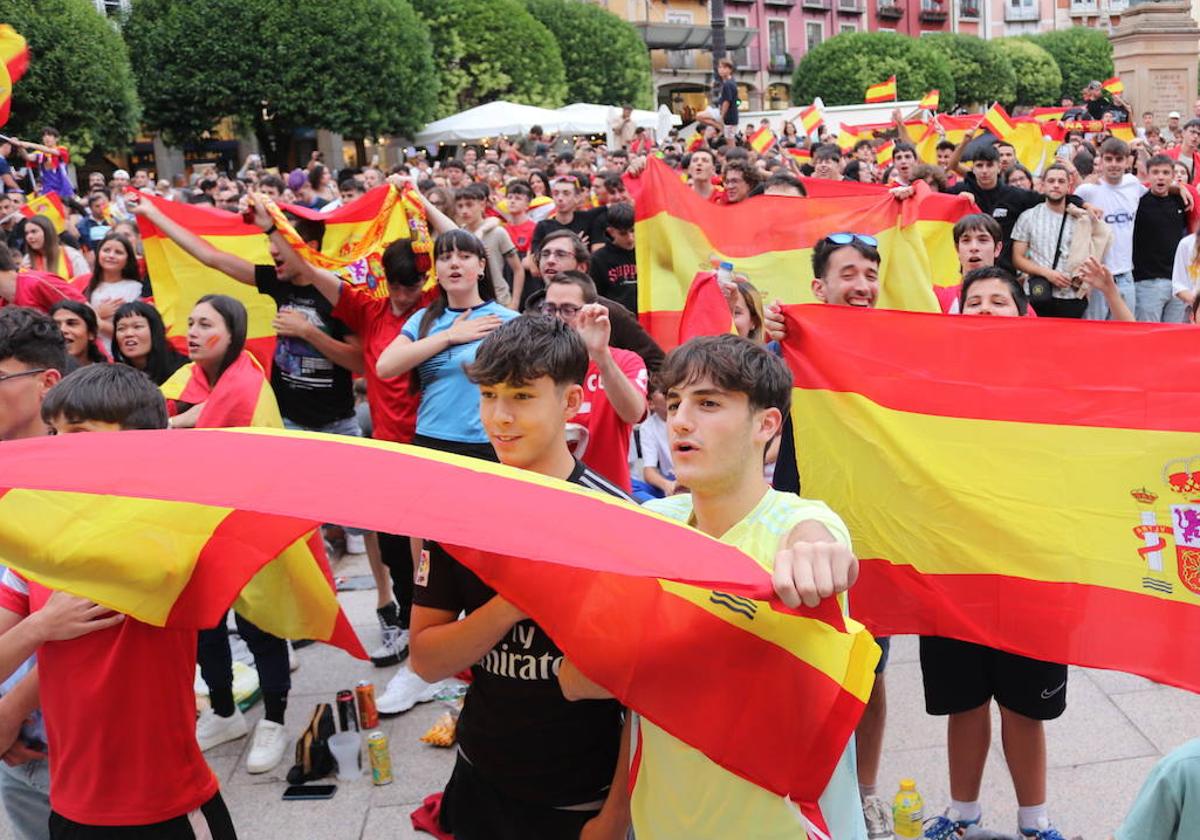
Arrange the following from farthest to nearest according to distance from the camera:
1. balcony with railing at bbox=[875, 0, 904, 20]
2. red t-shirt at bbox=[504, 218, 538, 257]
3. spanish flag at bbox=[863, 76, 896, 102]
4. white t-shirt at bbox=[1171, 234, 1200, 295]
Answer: balcony with railing at bbox=[875, 0, 904, 20] < spanish flag at bbox=[863, 76, 896, 102] < red t-shirt at bbox=[504, 218, 538, 257] < white t-shirt at bbox=[1171, 234, 1200, 295]

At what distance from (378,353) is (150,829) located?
3.25 metres

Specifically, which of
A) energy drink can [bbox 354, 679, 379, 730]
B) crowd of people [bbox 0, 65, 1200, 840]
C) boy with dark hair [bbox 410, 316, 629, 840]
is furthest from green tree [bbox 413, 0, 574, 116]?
boy with dark hair [bbox 410, 316, 629, 840]

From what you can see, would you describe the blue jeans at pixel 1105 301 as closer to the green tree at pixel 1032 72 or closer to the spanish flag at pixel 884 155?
the spanish flag at pixel 884 155

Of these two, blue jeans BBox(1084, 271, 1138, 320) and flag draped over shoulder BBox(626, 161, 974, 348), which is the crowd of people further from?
blue jeans BBox(1084, 271, 1138, 320)

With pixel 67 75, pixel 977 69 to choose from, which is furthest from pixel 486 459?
pixel 977 69

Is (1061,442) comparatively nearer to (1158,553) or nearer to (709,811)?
(1158,553)

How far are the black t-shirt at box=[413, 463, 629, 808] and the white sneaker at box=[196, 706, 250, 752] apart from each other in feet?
9.02

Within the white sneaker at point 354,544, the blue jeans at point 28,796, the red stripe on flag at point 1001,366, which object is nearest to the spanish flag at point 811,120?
the white sneaker at point 354,544

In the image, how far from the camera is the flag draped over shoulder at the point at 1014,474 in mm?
3361

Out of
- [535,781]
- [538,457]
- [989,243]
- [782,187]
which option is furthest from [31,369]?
[782,187]

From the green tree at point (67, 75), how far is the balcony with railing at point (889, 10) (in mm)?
56515

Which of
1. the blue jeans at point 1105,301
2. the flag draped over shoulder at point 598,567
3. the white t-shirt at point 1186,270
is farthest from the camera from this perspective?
the blue jeans at point 1105,301

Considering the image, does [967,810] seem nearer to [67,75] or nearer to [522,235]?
[522,235]

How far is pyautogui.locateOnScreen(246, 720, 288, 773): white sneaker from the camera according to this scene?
479 cm
